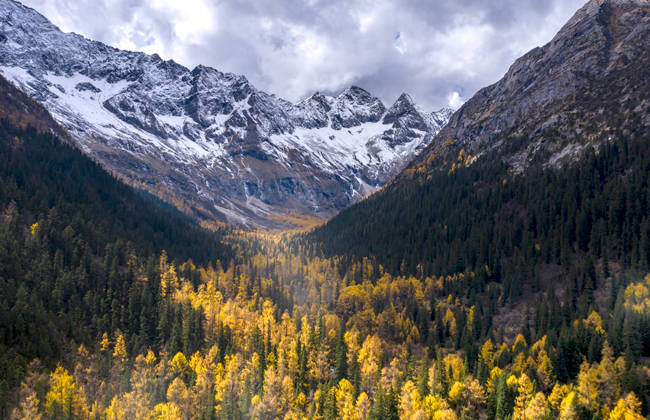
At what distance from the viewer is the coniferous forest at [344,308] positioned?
251 feet

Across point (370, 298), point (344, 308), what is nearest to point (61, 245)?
point (344, 308)

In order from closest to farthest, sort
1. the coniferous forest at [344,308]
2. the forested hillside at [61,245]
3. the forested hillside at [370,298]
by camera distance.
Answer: the coniferous forest at [344,308], the forested hillside at [370,298], the forested hillside at [61,245]

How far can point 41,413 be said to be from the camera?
69938 mm

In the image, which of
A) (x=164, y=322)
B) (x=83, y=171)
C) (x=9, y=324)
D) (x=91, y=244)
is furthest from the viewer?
(x=83, y=171)

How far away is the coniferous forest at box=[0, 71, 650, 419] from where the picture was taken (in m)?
76.6

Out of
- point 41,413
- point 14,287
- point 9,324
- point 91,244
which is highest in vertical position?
point 91,244

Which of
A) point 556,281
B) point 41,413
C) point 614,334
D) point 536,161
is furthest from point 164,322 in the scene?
point 536,161

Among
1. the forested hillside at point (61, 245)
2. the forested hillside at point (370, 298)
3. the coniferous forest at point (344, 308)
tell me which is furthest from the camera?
the forested hillside at point (61, 245)

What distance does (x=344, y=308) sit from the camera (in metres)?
142

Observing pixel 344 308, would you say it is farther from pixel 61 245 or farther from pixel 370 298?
pixel 61 245

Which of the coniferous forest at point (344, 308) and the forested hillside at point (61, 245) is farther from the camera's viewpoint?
the forested hillside at point (61, 245)

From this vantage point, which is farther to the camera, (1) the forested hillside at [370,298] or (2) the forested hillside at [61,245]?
(2) the forested hillside at [61,245]

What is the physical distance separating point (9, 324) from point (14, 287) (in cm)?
1585

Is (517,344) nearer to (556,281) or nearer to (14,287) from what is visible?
(556,281)
